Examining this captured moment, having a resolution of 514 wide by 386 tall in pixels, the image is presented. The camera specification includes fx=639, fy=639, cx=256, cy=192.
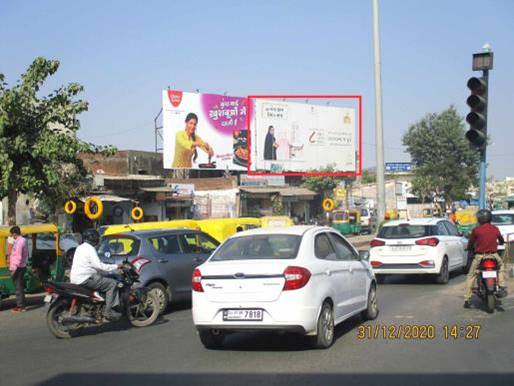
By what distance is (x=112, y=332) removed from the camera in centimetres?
991

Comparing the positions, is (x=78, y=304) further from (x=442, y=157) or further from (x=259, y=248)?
(x=442, y=157)

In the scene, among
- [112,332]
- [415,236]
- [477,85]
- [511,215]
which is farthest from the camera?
[511,215]

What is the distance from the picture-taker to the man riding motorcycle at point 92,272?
9.38 meters

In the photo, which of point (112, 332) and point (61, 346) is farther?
point (112, 332)

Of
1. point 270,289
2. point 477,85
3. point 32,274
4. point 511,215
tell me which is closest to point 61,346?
point 270,289

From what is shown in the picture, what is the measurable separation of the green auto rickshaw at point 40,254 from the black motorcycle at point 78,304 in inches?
168

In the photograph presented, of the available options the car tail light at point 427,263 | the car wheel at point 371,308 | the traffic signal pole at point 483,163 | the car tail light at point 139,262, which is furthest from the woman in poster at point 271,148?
the car wheel at point 371,308

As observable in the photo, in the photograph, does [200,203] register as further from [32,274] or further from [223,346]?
[223,346]

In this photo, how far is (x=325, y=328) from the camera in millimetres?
7777

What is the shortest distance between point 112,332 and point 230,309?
3.15 meters

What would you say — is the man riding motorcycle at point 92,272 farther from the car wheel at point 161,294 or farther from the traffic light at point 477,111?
the traffic light at point 477,111

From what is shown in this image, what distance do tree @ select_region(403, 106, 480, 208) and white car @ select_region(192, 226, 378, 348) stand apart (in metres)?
51.5

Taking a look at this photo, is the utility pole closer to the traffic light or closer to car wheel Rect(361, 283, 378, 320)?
the traffic light

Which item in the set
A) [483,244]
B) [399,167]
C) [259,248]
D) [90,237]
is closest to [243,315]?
[259,248]
